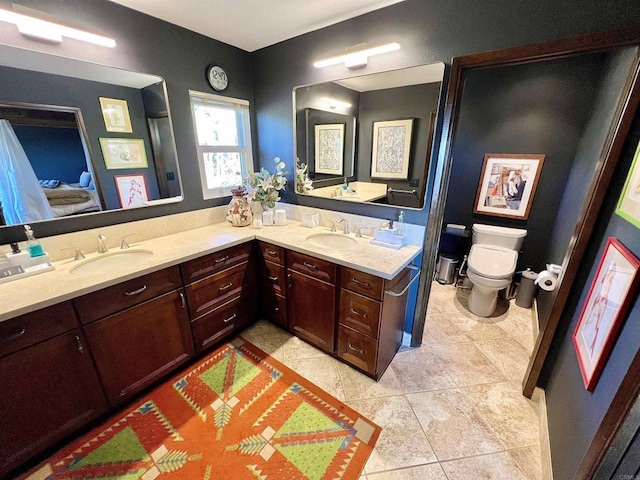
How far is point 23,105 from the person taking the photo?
1.38 meters

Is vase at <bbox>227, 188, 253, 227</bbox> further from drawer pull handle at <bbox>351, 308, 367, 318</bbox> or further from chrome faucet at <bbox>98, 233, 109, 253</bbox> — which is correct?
drawer pull handle at <bbox>351, 308, 367, 318</bbox>

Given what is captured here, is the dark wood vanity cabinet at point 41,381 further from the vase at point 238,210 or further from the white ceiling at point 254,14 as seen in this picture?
the white ceiling at point 254,14

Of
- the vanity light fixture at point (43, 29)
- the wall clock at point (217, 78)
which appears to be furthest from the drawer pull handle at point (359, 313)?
the vanity light fixture at point (43, 29)

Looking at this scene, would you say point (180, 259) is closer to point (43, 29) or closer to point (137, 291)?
point (137, 291)

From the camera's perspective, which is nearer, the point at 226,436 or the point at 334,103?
the point at 226,436

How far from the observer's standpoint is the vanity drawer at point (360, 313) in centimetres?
156

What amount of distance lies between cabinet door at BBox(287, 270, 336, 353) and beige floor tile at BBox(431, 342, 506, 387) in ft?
2.91

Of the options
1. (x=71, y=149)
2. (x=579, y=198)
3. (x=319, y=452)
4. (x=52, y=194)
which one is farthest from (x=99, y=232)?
(x=579, y=198)

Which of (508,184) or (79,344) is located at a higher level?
(508,184)

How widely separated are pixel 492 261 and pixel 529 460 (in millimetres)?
1649

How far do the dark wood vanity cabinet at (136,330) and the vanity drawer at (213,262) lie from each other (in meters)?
0.07

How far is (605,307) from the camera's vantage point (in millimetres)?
1036

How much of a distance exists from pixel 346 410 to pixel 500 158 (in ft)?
9.40

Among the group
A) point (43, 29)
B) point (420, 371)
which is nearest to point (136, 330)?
point (43, 29)
